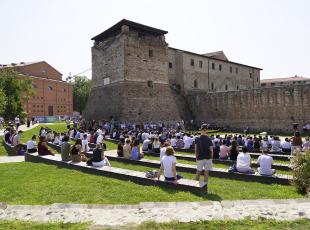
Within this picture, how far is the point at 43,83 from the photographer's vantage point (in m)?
54.7

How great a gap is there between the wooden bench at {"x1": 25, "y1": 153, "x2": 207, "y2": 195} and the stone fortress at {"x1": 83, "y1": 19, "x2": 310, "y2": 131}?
18.4 m

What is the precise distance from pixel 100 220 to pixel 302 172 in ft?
17.7

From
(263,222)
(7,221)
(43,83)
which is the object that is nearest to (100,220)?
(7,221)

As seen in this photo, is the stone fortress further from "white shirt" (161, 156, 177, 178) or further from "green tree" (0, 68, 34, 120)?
"white shirt" (161, 156, 177, 178)

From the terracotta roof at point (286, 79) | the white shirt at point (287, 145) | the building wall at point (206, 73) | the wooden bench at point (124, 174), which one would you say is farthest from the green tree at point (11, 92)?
the terracotta roof at point (286, 79)

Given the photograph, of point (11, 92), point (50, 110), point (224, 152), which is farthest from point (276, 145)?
point (50, 110)

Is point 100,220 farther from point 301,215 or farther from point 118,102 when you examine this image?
point 118,102

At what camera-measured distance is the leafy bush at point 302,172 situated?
7820mm

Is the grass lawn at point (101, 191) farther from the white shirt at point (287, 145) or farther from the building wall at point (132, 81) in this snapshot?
the building wall at point (132, 81)

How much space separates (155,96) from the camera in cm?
3575

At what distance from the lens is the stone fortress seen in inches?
1276

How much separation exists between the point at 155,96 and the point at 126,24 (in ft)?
28.9

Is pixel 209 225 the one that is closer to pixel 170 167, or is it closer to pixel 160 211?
pixel 160 211

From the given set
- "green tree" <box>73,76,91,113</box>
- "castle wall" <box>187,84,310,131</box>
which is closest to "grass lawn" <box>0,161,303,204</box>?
"castle wall" <box>187,84,310,131</box>
